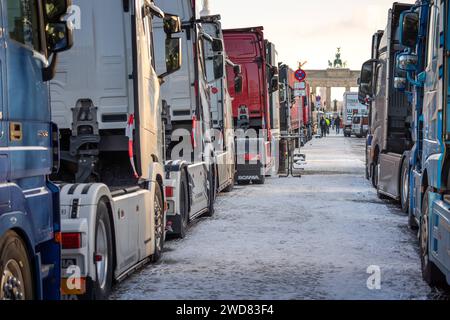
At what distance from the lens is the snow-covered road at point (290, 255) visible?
8.39 meters

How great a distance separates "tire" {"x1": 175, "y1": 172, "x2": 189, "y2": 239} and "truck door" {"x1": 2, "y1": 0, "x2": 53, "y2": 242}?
6.17 meters

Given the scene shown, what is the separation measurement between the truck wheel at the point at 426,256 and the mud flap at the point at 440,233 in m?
0.18

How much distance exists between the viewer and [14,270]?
5.47 m

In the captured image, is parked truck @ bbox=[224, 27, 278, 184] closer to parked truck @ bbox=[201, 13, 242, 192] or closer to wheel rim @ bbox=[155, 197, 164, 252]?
parked truck @ bbox=[201, 13, 242, 192]

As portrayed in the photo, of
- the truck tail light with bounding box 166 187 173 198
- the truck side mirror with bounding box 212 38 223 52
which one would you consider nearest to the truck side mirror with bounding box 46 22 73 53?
the truck tail light with bounding box 166 187 173 198

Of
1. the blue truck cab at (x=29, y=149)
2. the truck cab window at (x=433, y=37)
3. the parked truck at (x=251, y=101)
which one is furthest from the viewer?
the parked truck at (x=251, y=101)

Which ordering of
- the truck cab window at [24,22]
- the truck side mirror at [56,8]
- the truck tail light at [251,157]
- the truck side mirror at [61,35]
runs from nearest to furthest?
the truck cab window at [24,22] → the truck side mirror at [56,8] → the truck side mirror at [61,35] → the truck tail light at [251,157]

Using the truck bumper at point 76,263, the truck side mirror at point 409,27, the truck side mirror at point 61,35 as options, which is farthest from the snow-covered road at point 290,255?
the truck side mirror at point 61,35

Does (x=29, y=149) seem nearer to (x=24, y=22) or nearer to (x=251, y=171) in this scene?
(x=24, y=22)

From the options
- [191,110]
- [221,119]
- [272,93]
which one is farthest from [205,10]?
[272,93]

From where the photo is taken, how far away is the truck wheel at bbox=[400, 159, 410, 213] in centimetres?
1471

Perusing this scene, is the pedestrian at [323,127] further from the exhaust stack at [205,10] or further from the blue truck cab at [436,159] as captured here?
the blue truck cab at [436,159]

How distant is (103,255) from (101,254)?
76 millimetres
